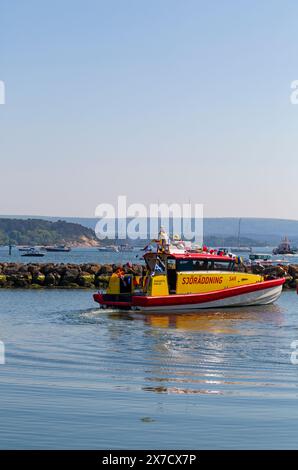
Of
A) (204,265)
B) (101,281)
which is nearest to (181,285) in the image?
(204,265)

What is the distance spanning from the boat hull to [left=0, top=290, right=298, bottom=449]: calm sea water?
3223mm

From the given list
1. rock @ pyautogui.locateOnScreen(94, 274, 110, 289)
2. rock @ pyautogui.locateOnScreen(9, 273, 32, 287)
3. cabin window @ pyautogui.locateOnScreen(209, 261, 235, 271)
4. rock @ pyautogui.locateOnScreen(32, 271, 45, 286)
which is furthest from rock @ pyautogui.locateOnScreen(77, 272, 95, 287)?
cabin window @ pyautogui.locateOnScreen(209, 261, 235, 271)

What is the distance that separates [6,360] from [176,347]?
5.27m

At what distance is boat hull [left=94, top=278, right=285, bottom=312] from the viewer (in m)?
34.4

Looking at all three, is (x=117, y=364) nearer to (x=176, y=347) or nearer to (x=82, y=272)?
(x=176, y=347)

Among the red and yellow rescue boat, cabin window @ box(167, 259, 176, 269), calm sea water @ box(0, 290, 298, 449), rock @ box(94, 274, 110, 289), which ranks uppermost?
cabin window @ box(167, 259, 176, 269)

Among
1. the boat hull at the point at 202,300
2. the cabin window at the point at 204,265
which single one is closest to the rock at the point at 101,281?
the boat hull at the point at 202,300

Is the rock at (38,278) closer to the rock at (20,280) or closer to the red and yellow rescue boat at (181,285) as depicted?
the rock at (20,280)

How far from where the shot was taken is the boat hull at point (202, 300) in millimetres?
34406

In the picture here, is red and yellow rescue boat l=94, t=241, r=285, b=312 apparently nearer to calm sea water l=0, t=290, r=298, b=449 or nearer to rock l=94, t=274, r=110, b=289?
calm sea water l=0, t=290, r=298, b=449

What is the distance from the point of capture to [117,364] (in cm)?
1991

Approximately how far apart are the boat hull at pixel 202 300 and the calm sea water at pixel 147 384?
3223mm

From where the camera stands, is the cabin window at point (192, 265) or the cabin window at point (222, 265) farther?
the cabin window at point (222, 265)

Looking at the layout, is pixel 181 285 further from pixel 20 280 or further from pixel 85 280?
pixel 20 280
